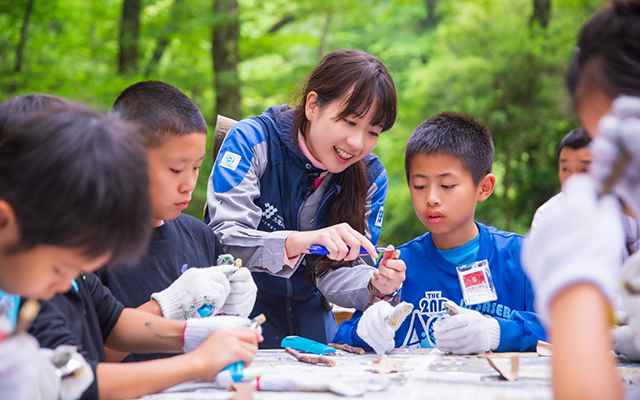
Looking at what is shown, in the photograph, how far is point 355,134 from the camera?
204cm

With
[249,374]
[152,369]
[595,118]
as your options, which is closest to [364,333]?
[249,374]

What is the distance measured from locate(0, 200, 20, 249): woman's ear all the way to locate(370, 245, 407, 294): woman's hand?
4.14 feet

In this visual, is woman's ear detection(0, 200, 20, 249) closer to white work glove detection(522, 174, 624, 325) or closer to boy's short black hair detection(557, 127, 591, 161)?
white work glove detection(522, 174, 624, 325)

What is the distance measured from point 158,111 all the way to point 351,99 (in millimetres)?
749

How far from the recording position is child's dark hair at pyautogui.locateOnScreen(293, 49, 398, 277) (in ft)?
6.72

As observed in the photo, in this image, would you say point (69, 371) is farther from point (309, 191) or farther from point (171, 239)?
point (309, 191)

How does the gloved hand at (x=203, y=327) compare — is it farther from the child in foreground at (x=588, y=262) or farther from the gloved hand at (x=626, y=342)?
the gloved hand at (x=626, y=342)

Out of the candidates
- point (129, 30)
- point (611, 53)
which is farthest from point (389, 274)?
point (129, 30)

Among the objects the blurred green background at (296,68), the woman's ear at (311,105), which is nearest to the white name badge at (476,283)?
the woman's ear at (311,105)

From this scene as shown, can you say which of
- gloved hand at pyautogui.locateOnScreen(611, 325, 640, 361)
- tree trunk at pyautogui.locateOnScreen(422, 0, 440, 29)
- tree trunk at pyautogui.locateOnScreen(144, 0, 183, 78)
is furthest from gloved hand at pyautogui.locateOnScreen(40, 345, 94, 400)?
tree trunk at pyautogui.locateOnScreen(422, 0, 440, 29)

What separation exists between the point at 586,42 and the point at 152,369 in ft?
3.80

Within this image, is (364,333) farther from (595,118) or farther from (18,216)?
(18,216)

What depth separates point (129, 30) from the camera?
21.8 ft

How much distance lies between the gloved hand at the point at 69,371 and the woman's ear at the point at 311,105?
4.75 ft
